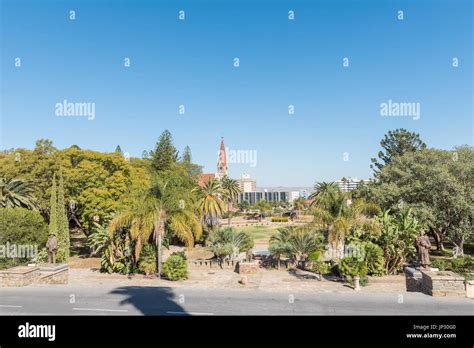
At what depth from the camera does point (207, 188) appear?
36094mm

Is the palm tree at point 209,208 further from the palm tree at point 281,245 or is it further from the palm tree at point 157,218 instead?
the palm tree at point 157,218

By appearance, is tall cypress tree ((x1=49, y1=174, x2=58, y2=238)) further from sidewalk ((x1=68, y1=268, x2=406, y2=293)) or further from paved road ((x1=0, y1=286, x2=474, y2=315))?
paved road ((x1=0, y1=286, x2=474, y2=315))

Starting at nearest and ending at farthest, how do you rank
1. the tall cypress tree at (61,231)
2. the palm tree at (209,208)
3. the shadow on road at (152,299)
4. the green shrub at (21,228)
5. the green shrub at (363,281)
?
the shadow on road at (152,299)
the green shrub at (363,281)
the green shrub at (21,228)
the tall cypress tree at (61,231)
the palm tree at (209,208)

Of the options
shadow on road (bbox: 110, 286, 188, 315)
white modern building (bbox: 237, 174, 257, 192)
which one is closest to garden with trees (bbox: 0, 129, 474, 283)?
shadow on road (bbox: 110, 286, 188, 315)

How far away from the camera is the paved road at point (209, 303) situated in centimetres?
1157

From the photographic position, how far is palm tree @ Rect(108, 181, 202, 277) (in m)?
17.7

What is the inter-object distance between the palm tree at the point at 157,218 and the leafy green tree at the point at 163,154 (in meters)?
30.5

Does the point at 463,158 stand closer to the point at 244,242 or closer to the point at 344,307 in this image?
the point at 244,242

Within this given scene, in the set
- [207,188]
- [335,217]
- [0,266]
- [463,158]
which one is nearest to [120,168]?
[207,188]

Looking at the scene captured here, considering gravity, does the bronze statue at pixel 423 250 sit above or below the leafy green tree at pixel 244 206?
above

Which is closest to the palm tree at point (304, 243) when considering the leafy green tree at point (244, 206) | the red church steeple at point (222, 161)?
the leafy green tree at point (244, 206)
